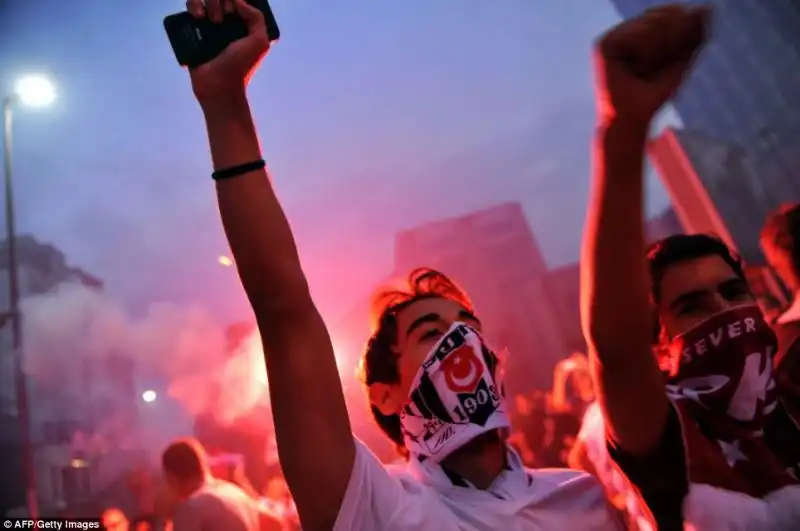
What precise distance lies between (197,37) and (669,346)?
1196 mm

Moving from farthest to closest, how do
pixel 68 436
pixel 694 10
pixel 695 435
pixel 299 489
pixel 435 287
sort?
pixel 68 436
pixel 435 287
pixel 695 435
pixel 299 489
pixel 694 10

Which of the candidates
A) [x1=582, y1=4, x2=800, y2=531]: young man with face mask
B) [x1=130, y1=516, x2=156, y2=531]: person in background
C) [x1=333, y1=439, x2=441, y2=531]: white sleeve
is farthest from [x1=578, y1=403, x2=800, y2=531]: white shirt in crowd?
[x1=130, y1=516, x2=156, y2=531]: person in background

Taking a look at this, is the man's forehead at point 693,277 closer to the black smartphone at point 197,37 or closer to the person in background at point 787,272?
the person in background at point 787,272

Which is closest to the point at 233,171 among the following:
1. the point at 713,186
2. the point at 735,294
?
the point at 735,294

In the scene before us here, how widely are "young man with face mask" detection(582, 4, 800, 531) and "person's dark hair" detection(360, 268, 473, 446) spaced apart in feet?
1.94

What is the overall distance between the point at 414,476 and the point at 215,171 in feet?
2.72

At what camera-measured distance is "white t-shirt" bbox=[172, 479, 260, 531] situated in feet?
11.0

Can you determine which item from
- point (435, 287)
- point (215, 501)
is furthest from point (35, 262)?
point (435, 287)

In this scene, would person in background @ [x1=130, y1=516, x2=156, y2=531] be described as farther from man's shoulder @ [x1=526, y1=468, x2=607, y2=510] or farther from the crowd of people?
man's shoulder @ [x1=526, y1=468, x2=607, y2=510]

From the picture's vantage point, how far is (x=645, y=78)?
953 mm

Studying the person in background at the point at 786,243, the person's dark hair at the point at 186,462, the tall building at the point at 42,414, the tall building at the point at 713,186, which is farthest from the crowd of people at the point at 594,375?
the tall building at the point at 713,186

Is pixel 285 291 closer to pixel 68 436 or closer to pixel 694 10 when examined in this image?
pixel 694 10

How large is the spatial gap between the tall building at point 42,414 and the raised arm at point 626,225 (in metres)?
14.1

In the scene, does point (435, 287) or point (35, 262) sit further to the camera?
point (35, 262)
